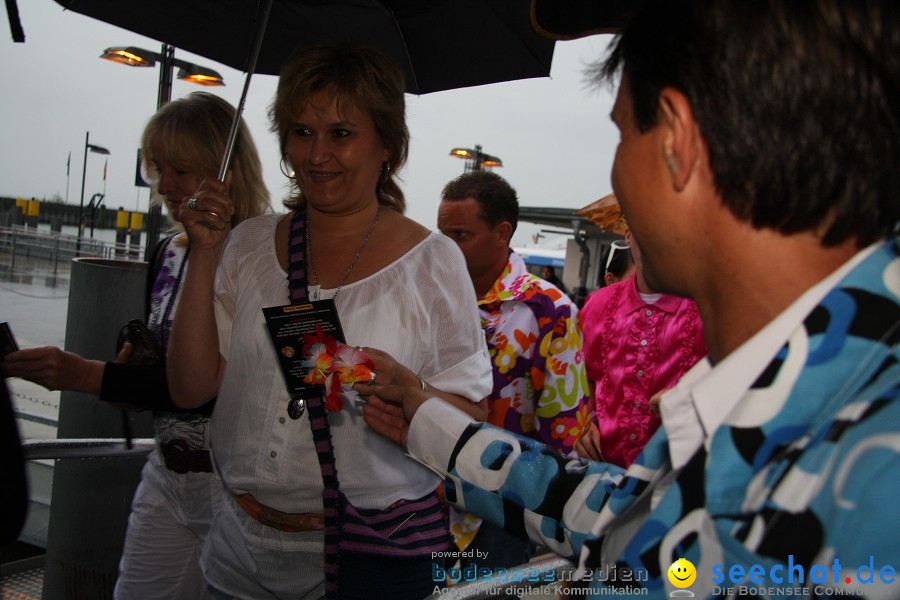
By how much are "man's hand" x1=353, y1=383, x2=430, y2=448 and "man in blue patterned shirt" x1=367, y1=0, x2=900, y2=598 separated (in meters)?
0.77

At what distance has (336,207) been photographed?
2270 millimetres

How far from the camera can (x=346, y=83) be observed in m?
2.25

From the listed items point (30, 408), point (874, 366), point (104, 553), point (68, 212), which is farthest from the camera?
Answer: point (68, 212)

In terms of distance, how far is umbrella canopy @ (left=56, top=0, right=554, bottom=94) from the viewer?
2816mm

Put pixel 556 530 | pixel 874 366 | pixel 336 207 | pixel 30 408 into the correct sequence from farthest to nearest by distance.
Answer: pixel 30 408
pixel 336 207
pixel 556 530
pixel 874 366

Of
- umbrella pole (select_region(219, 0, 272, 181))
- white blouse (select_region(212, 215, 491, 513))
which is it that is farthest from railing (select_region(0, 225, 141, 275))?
white blouse (select_region(212, 215, 491, 513))

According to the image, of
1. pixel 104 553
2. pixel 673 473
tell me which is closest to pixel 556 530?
pixel 673 473

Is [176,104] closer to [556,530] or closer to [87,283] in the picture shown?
[87,283]

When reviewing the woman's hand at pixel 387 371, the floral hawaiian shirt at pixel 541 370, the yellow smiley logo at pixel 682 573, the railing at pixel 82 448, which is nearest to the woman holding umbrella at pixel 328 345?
the woman's hand at pixel 387 371

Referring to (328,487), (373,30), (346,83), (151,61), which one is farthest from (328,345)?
(151,61)

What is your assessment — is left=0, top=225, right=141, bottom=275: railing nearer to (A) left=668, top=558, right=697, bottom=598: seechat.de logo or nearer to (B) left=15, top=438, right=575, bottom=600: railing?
(B) left=15, top=438, right=575, bottom=600: railing

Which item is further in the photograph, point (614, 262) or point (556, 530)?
point (614, 262)

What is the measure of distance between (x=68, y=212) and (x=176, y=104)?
60.9m

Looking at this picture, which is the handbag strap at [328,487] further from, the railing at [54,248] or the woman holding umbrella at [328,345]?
the railing at [54,248]
